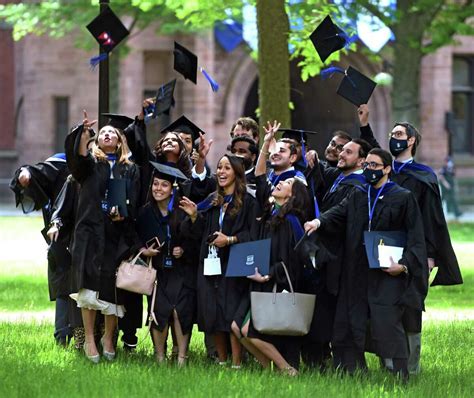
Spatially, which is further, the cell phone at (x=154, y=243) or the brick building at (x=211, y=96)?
the brick building at (x=211, y=96)

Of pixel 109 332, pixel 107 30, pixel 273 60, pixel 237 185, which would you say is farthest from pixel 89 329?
pixel 273 60

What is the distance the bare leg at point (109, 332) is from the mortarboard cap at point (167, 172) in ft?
4.29

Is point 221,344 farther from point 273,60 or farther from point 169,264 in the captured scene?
point 273,60

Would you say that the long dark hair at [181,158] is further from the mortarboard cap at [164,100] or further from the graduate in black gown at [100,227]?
the mortarboard cap at [164,100]

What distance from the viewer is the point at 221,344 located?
37.8 feet

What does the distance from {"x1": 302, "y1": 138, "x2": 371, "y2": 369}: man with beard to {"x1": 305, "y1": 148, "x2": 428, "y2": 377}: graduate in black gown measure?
97mm

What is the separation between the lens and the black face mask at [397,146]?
37.5ft

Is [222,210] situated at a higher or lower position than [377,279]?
higher

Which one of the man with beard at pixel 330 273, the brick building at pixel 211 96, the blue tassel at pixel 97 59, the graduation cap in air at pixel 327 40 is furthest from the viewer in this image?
the brick building at pixel 211 96

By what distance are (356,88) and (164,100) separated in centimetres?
181

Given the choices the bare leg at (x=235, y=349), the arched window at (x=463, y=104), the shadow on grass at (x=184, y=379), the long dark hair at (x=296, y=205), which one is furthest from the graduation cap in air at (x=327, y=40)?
the arched window at (x=463, y=104)

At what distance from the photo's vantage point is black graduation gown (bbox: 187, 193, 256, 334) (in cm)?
1129

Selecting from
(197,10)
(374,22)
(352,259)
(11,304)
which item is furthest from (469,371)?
(374,22)

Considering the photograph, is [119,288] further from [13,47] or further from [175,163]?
[13,47]
